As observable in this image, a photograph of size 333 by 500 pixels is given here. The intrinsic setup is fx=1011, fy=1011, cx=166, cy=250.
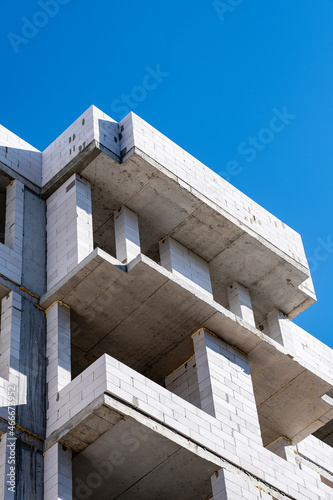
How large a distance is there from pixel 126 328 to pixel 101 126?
16.5 feet

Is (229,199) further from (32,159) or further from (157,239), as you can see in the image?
(32,159)

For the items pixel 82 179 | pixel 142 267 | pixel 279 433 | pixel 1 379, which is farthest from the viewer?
pixel 279 433

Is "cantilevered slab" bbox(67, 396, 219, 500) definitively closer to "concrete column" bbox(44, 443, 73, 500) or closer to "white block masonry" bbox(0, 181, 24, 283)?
"concrete column" bbox(44, 443, 73, 500)

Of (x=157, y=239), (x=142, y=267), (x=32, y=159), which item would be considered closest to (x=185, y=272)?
(x=157, y=239)

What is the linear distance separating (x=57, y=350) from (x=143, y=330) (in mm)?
2826

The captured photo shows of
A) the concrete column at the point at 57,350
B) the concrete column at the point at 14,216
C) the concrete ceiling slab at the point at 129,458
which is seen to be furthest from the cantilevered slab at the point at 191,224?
the concrete ceiling slab at the point at 129,458

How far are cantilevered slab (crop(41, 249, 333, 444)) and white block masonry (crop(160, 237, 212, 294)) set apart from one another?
0.98 metres

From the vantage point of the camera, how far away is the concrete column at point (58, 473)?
1889 centimetres

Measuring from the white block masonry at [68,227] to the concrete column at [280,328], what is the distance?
6205mm

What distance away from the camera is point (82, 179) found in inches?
966

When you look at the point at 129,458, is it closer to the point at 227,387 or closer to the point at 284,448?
the point at 227,387

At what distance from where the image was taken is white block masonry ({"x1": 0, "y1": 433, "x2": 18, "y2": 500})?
18.7 meters

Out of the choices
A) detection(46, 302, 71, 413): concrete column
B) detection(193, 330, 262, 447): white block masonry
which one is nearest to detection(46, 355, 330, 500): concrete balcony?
detection(46, 302, 71, 413): concrete column

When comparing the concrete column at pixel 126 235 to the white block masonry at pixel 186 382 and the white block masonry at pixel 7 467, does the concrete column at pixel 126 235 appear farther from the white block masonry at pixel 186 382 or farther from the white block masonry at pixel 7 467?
Answer: the white block masonry at pixel 7 467
